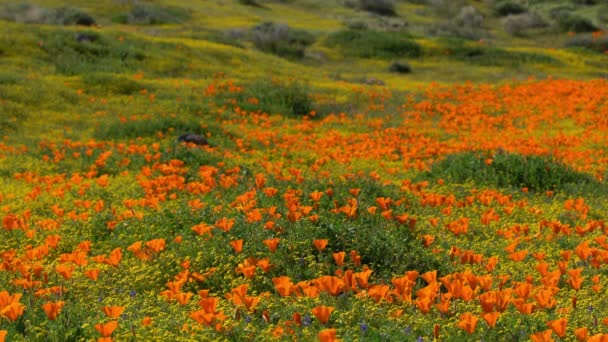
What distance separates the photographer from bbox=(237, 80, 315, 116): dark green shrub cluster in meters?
18.2

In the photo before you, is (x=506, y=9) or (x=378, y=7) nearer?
(x=378, y=7)

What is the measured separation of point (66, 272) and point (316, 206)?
353cm

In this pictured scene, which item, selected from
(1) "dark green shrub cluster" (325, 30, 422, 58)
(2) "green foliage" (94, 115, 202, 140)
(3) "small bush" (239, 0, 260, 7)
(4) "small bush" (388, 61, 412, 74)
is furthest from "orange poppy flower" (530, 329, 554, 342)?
(3) "small bush" (239, 0, 260, 7)

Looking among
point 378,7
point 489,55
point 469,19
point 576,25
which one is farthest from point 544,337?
point 378,7

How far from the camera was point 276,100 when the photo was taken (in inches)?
736

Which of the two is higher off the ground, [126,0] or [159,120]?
[126,0]

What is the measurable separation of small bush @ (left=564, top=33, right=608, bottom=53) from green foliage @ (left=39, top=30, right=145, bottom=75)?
102 feet

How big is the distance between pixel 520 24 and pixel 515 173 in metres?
45.5

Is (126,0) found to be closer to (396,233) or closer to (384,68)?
(384,68)

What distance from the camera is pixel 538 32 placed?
50.3 m

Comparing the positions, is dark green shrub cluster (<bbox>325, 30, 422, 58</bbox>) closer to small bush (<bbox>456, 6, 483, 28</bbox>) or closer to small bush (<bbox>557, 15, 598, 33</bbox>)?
small bush (<bbox>456, 6, 483, 28</bbox>)

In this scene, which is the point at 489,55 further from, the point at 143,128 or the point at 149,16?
the point at 143,128

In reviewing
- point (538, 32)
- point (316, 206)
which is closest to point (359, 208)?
point (316, 206)

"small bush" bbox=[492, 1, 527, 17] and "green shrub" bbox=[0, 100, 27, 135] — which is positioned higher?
"small bush" bbox=[492, 1, 527, 17]
